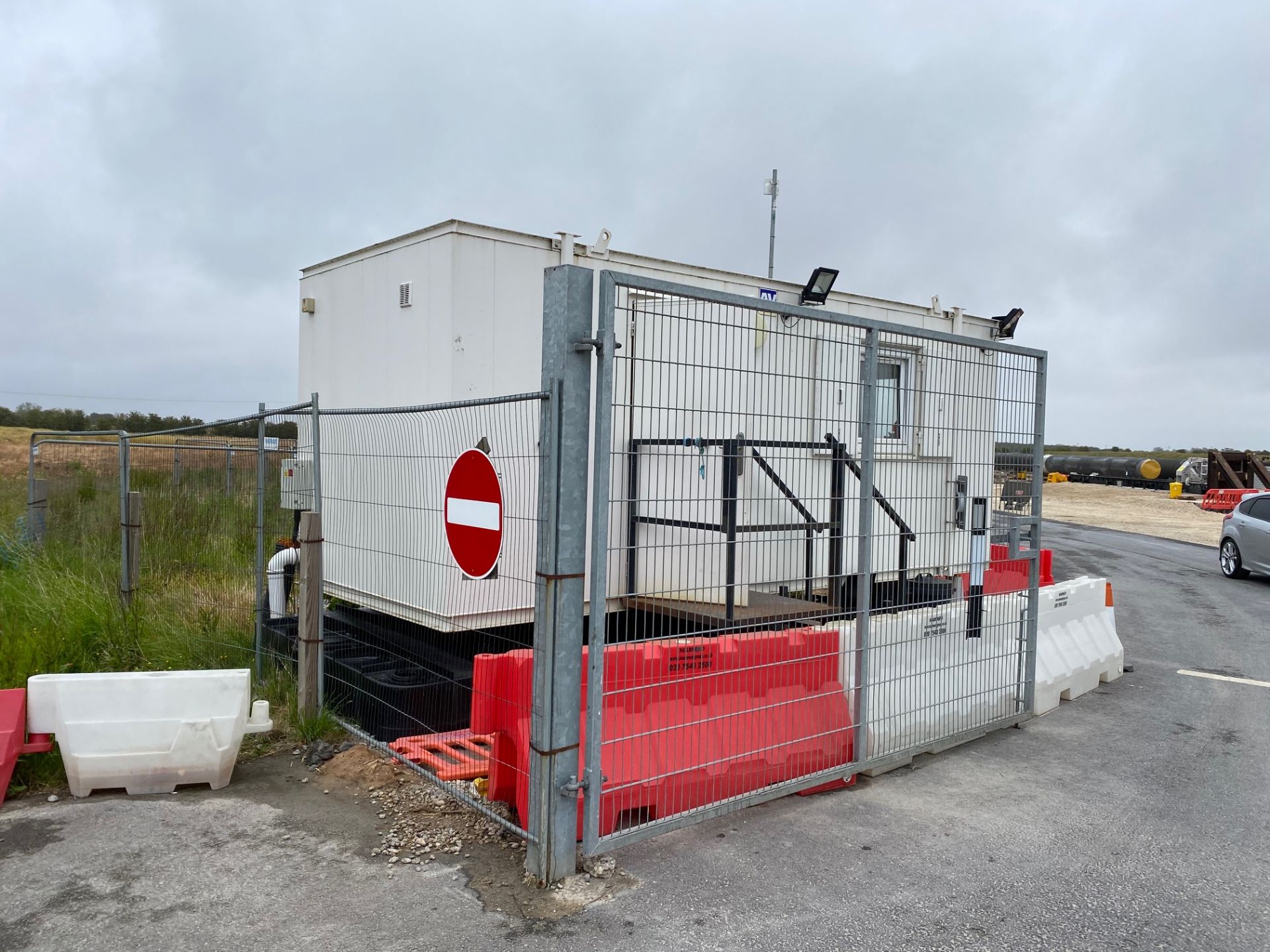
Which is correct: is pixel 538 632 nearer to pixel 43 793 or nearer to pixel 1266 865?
pixel 43 793

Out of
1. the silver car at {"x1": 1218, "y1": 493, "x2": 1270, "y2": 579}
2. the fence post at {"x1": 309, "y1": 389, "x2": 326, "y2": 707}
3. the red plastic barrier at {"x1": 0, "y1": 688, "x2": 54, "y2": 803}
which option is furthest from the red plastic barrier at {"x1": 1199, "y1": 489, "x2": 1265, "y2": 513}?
the red plastic barrier at {"x1": 0, "y1": 688, "x2": 54, "y2": 803}

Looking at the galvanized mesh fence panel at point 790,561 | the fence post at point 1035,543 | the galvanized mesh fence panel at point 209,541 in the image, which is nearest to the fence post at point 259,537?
the galvanized mesh fence panel at point 209,541

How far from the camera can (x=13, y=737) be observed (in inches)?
177

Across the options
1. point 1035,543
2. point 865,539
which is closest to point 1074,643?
point 1035,543

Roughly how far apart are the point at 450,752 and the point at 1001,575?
148 inches

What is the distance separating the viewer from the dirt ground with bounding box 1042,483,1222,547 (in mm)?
25219

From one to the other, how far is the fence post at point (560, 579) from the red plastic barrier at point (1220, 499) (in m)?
32.9

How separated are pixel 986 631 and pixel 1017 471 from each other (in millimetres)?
1111

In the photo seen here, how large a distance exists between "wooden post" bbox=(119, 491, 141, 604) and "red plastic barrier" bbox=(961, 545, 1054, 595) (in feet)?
20.3

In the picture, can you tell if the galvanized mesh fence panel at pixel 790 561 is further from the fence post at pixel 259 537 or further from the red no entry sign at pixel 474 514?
the fence post at pixel 259 537

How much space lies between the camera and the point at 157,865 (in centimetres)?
385

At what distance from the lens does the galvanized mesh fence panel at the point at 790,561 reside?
4215 mm

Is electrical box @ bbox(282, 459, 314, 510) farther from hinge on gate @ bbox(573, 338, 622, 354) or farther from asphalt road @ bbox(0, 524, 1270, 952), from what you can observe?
hinge on gate @ bbox(573, 338, 622, 354)

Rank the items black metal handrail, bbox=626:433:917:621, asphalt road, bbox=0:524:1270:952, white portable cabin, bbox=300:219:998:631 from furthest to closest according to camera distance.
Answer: white portable cabin, bbox=300:219:998:631 → black metal handrail, bbox=626:433:917:621 → asphalt road, bbox=0:524:1270:952
